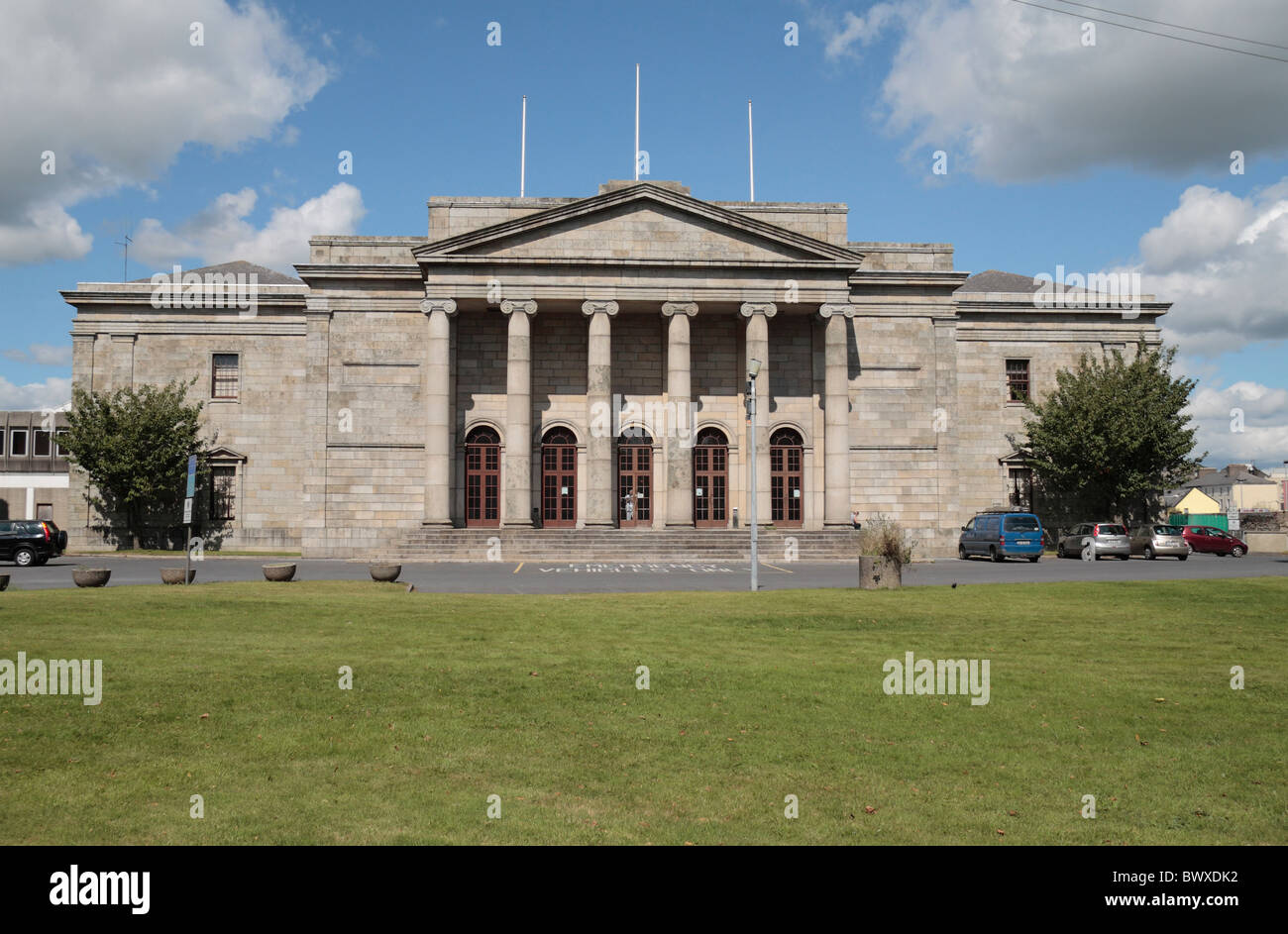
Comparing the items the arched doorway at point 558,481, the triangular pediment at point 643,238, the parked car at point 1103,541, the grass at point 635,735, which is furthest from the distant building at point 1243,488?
the grass at point 635,735

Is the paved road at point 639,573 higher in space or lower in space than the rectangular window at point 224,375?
lower

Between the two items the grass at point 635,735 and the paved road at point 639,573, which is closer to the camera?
the grass at point 635,735

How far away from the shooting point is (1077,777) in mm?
7969

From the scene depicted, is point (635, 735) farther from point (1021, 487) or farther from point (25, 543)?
point (1021, 487)

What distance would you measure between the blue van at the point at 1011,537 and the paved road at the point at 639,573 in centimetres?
162

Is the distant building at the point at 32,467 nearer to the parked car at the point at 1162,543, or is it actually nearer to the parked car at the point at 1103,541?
the parked car at the point at 1103,541

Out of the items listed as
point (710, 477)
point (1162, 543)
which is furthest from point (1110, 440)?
point (710, 477)

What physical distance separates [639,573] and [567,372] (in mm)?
17160

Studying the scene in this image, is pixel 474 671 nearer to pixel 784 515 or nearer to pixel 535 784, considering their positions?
pixel 535 784

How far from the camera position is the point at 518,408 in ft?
134

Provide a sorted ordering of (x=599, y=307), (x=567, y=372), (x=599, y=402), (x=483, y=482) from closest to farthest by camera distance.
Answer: (x=599, y=402) → (x=599, y=307) → (x=483, y=482) → (x=567, y=372)

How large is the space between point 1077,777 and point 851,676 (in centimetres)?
389

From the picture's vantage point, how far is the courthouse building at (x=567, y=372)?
4100cm
